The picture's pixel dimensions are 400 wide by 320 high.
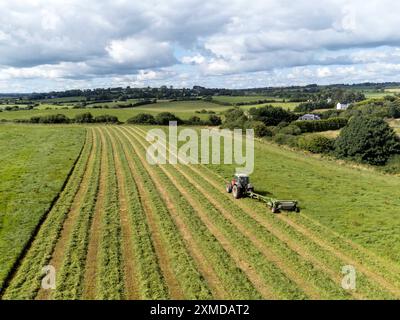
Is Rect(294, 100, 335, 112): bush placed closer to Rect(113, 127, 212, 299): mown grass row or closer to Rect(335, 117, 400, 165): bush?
Rect(335, 117, 400, 165): bush

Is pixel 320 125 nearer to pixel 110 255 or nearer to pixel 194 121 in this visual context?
pixel 194 121

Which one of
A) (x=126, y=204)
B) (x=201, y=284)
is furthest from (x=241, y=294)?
(x=126, y=204)

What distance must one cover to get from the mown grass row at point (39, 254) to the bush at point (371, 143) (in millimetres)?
40019

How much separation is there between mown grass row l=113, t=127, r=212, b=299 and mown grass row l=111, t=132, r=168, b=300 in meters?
0.64

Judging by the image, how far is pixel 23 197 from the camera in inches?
989

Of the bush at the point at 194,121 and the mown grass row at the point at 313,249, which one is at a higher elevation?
the mown grass row at the point at 313,249


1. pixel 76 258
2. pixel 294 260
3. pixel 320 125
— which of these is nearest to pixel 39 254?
pixel 76 258

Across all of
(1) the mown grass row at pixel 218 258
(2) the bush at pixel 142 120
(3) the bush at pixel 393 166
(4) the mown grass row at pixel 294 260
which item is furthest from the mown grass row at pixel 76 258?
(2) the bush at pixel 142 120

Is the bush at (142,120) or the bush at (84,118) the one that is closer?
the bush at (142,120)

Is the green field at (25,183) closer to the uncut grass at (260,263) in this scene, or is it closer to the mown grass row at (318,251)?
the uncut grass at (260,263)

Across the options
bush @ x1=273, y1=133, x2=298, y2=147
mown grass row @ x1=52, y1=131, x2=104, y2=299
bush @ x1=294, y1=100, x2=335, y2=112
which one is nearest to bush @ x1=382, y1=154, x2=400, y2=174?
bush @ x1=273, y1=133, x2=298, y2=147

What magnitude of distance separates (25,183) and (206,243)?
17613mm

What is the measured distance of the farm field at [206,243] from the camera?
13.7 meters

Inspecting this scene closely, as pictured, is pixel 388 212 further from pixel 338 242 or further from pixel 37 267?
pixel 37 267
